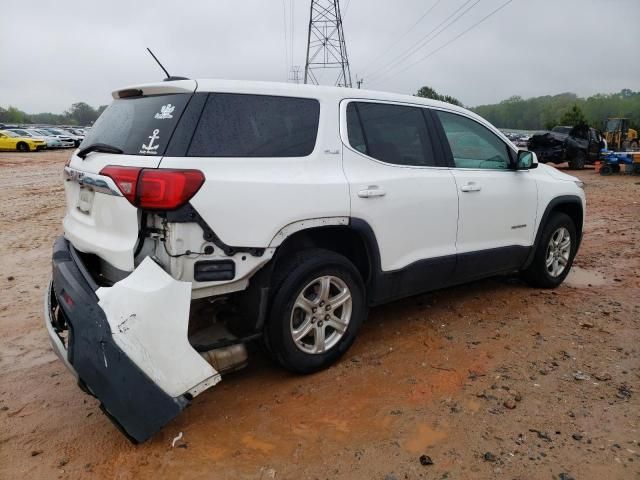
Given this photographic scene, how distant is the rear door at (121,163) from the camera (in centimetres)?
282

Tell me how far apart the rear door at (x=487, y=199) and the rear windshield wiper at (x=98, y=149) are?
2.48m

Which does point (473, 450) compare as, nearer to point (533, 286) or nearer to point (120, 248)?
point (120, 248)

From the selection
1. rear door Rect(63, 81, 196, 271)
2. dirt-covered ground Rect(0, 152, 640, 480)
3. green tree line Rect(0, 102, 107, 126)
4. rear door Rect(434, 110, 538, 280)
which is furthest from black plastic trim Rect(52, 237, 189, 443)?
green tree line Rect(0, 102, 107, 126)

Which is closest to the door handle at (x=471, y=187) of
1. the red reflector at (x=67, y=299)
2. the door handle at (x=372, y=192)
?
the door handle at (x=372, y=192)

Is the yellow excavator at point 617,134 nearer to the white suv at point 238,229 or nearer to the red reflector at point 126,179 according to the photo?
the white suv at point 238,229

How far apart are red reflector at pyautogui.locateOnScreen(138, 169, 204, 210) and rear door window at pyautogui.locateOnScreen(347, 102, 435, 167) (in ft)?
4.15

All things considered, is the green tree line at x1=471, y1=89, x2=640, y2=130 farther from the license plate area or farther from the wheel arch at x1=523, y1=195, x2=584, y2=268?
the license plate area

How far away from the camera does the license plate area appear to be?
10.2 ft

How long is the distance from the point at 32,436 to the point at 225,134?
6.62ft

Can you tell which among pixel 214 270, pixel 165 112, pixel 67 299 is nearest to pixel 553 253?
pixel 214 270

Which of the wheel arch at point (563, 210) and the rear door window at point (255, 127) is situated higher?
the rear door window at point (255, 127)

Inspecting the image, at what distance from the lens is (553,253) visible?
5.11m

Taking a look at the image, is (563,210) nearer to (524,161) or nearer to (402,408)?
(524,161)

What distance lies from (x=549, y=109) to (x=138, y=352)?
11828cm
